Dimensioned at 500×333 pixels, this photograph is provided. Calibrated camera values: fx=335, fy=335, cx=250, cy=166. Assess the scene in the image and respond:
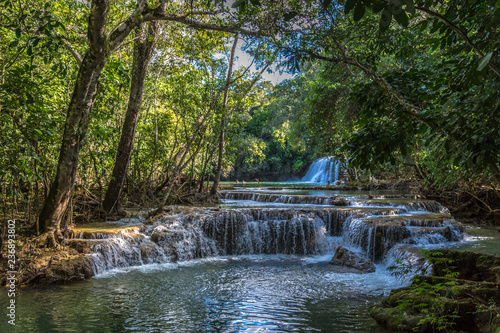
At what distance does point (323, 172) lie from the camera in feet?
101

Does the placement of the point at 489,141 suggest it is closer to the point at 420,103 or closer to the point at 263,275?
the point at 420,103

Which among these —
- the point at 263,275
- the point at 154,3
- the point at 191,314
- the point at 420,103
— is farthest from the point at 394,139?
the point at 154,3

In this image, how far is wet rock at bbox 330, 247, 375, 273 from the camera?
7660 millimetres

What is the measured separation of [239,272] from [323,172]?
80.0ft

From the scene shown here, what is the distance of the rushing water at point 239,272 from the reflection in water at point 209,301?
0.02 meters

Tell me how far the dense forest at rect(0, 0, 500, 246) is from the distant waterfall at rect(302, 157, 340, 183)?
9.84 meters

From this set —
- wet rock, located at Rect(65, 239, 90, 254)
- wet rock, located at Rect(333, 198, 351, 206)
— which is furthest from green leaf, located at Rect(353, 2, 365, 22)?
wet rock, located at Rect(333, 198, 351, 206)

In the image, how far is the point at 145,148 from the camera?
43.9 feet

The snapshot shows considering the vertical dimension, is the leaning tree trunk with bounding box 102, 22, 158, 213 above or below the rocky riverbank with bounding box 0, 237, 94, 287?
above

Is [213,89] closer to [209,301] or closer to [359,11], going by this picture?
[209,301]

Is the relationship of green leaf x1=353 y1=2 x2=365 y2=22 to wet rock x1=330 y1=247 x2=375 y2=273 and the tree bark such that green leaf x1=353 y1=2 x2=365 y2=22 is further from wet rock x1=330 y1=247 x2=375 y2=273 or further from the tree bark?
wet rock x1=330 y1=247 x2=375 y2=273

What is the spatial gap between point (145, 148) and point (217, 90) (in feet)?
12.7

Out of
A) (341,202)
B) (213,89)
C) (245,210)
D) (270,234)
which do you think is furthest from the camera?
(341,202)

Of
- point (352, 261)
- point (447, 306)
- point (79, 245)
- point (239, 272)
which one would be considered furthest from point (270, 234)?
point (447, 306)
